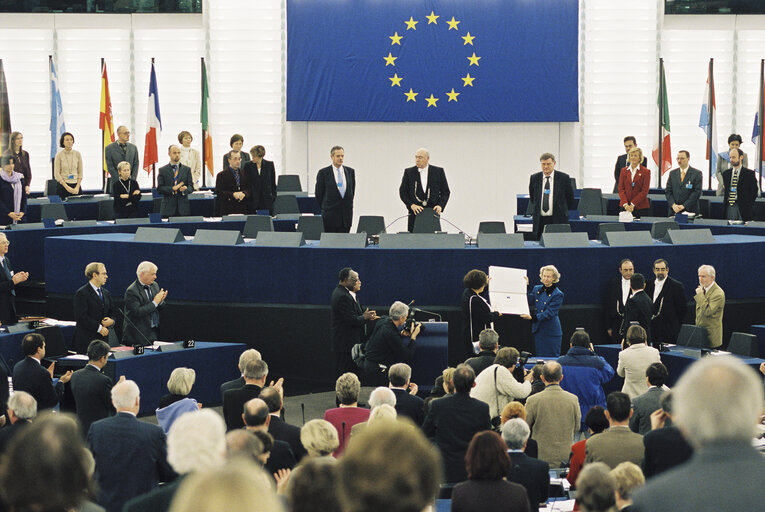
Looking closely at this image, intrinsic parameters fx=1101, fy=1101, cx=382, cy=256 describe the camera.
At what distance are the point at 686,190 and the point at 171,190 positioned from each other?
689 cm

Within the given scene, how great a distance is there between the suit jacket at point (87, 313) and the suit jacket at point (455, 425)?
4.40 meters

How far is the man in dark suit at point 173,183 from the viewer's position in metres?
14.5

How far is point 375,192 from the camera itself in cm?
2048

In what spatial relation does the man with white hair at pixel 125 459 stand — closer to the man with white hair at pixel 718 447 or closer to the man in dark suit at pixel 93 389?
the man in dark suit at pixel 93 389

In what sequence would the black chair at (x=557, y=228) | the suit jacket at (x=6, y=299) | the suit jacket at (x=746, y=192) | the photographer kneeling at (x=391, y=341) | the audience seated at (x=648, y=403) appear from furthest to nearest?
the suit jacket at (x=746, y=192) → the black chair at (x=557, y=228) → the suit jacket at (x=6, y=299) → the photographer kneeling at (x=391, y=341) → the audience seated at (x=648, y=403)

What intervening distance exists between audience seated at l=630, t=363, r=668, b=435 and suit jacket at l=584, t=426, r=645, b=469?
1000 millimetres

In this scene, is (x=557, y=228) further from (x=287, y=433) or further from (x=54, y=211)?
(x=287, y=433)

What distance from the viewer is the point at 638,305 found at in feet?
34.6

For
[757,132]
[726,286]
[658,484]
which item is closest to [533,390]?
[726,286]

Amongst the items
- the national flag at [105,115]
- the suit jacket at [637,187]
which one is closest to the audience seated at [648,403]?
the suit jacket at [637,187]

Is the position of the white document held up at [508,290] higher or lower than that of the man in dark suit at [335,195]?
lower

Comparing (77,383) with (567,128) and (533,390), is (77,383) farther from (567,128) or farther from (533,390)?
(567,128)

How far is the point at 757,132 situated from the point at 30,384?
14.4 meters

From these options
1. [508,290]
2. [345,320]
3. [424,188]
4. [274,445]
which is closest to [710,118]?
[424,188]
